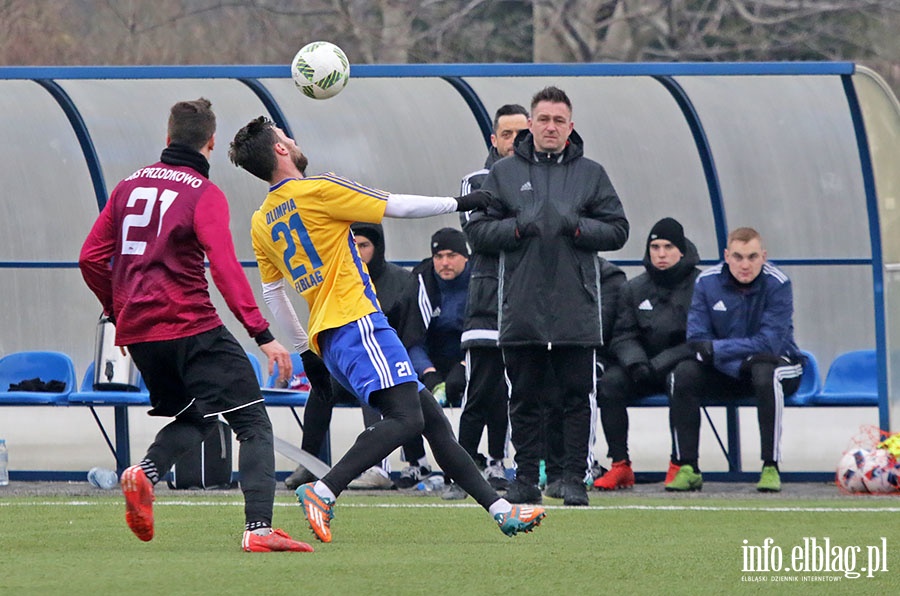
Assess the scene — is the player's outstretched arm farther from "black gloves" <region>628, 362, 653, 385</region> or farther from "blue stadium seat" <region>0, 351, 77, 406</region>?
"blue stadium seat" <region>0, 351, 77, 406</region>

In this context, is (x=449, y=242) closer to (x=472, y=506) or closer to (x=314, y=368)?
(x=472, y=506)

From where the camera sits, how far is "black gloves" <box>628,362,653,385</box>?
955 centimetres

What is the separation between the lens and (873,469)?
9008mm

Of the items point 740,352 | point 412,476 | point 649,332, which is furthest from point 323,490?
point 649,332

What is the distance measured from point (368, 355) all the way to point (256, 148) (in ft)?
3.08

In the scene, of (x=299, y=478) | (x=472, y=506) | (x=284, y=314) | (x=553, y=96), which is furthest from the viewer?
(x=299, y=478)

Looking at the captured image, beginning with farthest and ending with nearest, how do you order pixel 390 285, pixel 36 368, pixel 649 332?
pixel 36 368, pixel 649 332, pixel 390 285

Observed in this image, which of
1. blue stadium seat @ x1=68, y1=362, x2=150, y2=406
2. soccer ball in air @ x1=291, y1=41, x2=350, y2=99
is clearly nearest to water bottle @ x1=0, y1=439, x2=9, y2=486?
blue stadium seat @ x1=68, y1=362, x2=150, y2=406

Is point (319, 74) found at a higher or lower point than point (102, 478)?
higher

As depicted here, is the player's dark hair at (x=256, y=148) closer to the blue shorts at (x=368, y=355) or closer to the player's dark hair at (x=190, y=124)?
the player's dark hair at (x=190, y=124)

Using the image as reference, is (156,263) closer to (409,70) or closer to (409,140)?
(409,70)

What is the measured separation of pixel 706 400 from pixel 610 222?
6.66 feet

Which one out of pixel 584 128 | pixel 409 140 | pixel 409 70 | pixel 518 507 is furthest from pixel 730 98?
pixel 518 507

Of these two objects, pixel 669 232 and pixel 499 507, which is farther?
pixel 669 232
